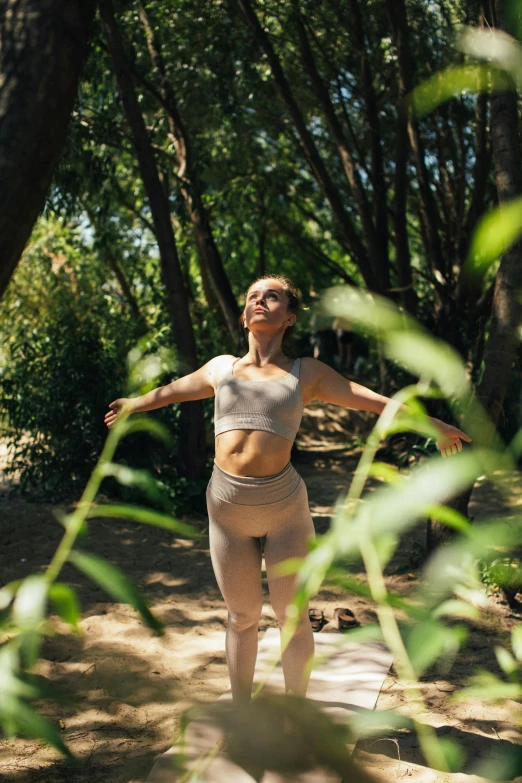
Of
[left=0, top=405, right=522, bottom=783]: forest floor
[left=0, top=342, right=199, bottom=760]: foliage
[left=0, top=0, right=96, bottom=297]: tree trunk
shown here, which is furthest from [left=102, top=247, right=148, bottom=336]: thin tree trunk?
[left=0, top=342, right=199, bottom=760]: foliage

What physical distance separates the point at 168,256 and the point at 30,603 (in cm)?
745

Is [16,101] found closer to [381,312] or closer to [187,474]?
[381,312]

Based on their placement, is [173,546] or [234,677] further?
[173,546]

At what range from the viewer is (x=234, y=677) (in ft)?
10.9

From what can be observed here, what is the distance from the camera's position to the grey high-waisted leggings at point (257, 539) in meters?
3.02

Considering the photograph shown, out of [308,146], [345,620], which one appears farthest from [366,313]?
[308,146]

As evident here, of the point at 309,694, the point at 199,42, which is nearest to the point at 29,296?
the point at 199,42

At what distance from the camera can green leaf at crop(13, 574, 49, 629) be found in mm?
608

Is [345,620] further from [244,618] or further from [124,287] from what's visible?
[124,287]

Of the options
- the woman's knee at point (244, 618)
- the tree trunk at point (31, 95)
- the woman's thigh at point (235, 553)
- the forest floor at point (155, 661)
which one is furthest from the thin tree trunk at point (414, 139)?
the tree trunk at point (31, 95)

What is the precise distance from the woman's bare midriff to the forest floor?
69cm

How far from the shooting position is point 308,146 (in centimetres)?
803

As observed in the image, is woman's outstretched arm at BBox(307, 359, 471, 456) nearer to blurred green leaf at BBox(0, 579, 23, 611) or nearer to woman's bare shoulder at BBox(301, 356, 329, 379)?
woman's bare shoulder at BBox(301, 356, 329, 379)

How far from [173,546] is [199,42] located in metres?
5.40
